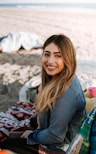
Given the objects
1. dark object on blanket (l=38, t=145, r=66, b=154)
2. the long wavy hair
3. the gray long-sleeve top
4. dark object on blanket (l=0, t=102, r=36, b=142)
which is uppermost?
the long wavy hair

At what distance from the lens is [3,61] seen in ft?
20.9

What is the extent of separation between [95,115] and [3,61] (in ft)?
16.3

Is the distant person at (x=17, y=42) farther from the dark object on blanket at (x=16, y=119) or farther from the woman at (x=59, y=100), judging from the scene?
the woman at (x=59, y=100)

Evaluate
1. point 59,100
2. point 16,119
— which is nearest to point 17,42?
point 16,119

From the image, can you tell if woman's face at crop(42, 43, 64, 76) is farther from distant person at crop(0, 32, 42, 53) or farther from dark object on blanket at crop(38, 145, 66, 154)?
distant person at crop(0, 32, 42, 53)

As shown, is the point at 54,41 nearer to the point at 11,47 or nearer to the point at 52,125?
the point at 52,125

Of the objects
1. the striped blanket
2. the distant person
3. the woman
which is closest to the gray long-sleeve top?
the woman

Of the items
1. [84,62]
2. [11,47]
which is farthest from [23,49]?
[84,62]

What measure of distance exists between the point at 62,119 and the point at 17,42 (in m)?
5.43

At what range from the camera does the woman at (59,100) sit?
1.94 meters

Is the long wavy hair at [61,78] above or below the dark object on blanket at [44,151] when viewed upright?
above

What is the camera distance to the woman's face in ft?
6.68

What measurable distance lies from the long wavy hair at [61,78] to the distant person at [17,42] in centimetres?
498

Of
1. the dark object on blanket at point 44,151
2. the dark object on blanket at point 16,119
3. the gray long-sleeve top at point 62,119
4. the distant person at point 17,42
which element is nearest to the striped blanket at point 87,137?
the gray long-sleeve top at point 62,119
